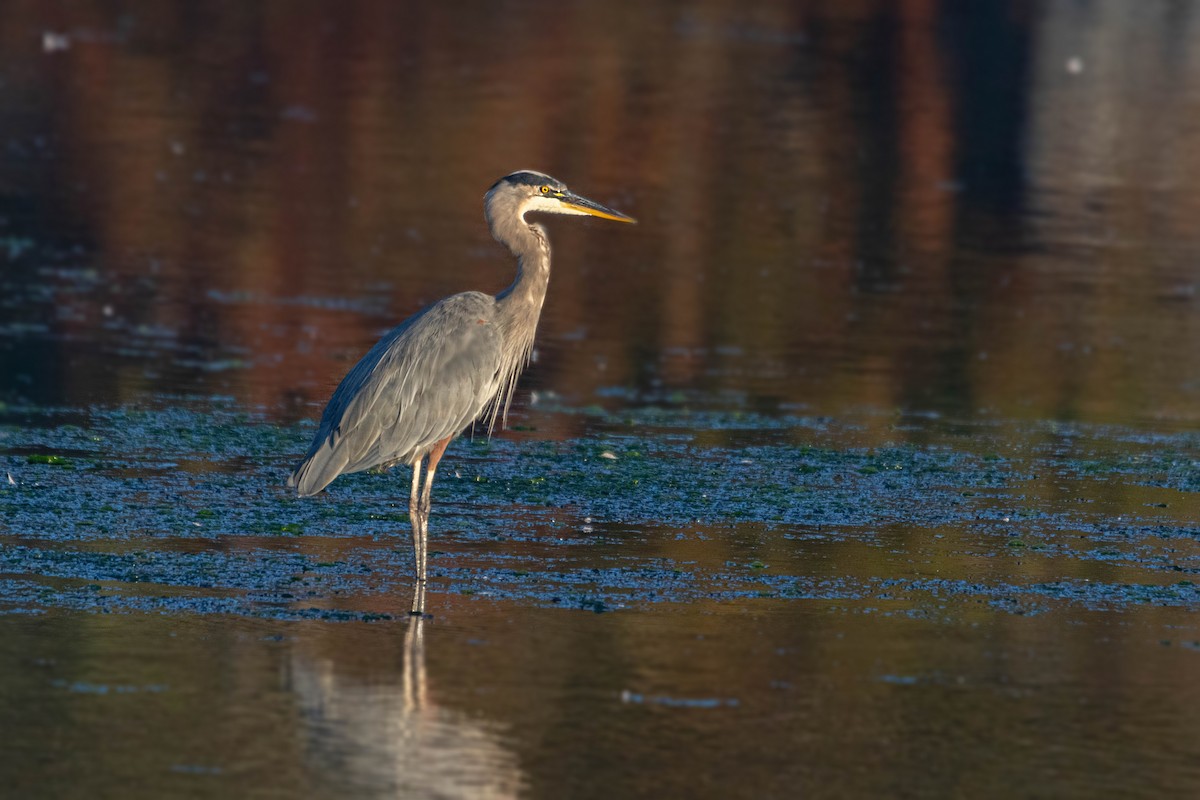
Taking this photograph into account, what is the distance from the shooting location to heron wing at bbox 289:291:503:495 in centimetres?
827

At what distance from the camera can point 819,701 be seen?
21.2 ft

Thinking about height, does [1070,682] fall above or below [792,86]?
below

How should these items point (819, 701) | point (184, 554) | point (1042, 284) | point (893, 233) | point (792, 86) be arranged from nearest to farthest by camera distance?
point (819, 701) < point (184, 554) < point (1042, 284) < point (893, 233) < point (792, 86)

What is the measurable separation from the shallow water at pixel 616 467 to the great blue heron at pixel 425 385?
1.07 feet

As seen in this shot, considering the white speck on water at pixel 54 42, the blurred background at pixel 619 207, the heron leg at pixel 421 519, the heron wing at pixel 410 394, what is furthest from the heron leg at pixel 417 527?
the white speck on water at pixel 54 42

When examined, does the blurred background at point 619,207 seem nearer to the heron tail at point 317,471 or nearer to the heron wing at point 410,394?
the heron wing at point 410,394

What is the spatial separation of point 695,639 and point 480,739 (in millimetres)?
1324

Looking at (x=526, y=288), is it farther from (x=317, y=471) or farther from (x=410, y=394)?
(x=317, y=471)

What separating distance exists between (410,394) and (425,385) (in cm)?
8

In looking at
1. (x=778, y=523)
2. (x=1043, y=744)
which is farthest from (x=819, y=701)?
(x=778, y=523)

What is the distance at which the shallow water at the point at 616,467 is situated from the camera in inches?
239

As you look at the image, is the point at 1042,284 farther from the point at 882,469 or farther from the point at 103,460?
the point at 103,460

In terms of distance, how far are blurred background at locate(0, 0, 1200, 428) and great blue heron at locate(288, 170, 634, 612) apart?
225 centimetres

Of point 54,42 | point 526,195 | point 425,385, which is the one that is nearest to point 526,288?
point 526,195
